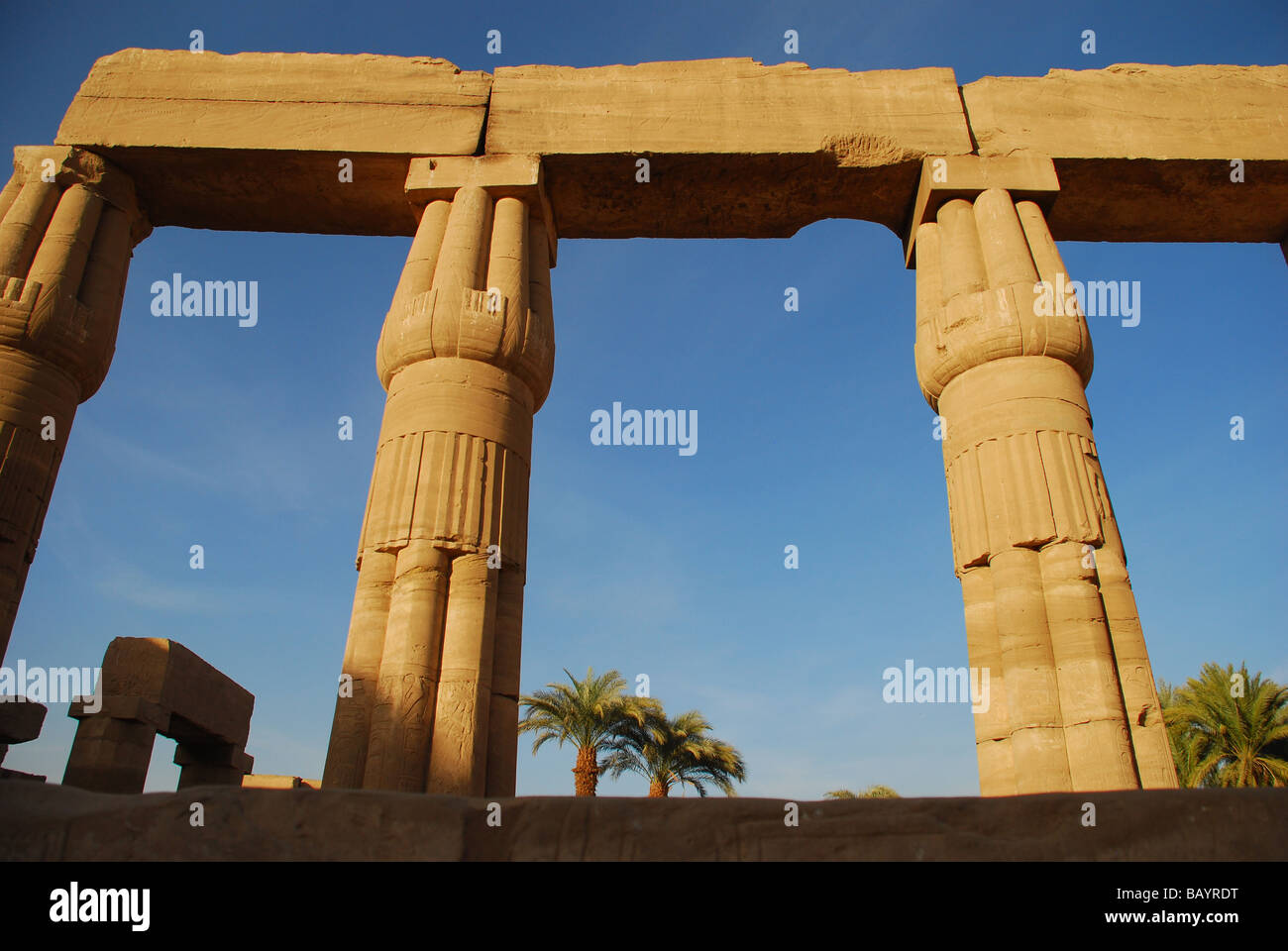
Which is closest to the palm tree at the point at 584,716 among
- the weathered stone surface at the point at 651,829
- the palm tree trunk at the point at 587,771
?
the palm tree trunk at the point at 587,771

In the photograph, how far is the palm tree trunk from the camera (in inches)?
698

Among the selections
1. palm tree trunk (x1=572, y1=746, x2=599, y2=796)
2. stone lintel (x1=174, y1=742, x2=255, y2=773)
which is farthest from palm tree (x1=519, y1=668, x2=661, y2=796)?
stone lintel (x1=174, y1=742, x2=255, y2=773)

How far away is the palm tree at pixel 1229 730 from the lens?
18.3 m

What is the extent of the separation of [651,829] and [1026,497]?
523 centimetres

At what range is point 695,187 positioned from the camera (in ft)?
32.8

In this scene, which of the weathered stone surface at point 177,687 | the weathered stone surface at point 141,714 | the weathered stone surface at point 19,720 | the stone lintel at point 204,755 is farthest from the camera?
the stone lintel at point 204,755

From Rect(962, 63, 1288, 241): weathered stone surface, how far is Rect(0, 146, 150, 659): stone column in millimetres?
9050

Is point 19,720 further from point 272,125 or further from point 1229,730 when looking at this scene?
point 1229,730

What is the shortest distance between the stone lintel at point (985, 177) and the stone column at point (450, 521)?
13.4 feet

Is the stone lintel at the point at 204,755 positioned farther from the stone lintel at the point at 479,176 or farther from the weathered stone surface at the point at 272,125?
the stone lintel at the point at 479,176

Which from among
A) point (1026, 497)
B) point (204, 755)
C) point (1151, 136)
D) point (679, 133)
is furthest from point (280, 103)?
point (1151, 136)

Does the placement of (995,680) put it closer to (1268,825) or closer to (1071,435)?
(1071,435)
